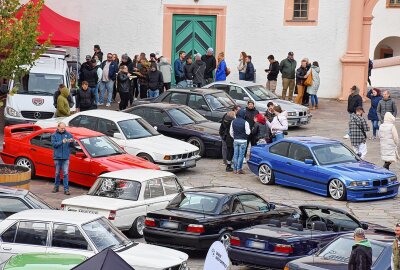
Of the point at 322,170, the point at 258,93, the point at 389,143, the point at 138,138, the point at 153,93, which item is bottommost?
the point at 322,170

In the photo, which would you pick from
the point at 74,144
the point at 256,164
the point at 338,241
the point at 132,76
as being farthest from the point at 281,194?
the point at 132,76

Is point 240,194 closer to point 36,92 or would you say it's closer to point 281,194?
point 281,194

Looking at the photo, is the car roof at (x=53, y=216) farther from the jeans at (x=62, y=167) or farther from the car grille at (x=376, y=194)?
the car grille at (x=376, y=194)

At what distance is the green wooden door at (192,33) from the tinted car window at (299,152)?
15031 mm

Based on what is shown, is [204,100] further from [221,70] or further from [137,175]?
[137,175]

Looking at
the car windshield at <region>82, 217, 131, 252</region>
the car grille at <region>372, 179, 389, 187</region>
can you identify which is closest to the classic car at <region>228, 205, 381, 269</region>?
the car windshield at <region>82, 217, 131, 252</region>

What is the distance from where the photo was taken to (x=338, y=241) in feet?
55.3

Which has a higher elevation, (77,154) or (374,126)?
(374,126)

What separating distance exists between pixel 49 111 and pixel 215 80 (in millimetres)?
8330

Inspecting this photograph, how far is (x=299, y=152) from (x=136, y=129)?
4470 mm

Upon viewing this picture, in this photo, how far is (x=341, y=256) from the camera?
16.4 meters

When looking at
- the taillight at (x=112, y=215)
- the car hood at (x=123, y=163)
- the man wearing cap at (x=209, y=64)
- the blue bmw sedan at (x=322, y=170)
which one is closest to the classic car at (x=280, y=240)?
the taillight at (x=112, y=215)

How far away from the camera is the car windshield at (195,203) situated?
19.5 meters

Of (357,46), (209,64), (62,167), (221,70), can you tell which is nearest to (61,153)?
(62,167)
